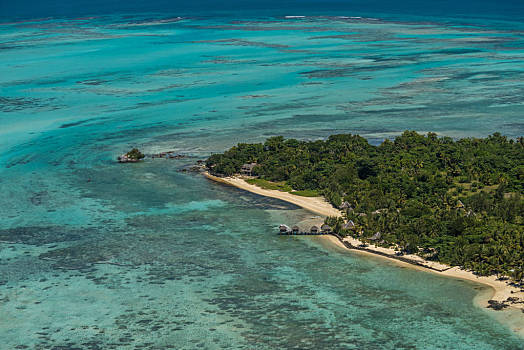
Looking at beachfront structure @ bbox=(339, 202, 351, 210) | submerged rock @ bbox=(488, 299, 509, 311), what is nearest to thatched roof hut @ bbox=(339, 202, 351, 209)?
beachfront structure @ bbox=(339, 202, 351, 210)

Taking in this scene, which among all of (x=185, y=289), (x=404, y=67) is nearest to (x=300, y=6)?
(x=404, y=67)

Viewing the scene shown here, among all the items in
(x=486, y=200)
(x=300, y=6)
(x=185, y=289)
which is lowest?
(x=185, y=289)

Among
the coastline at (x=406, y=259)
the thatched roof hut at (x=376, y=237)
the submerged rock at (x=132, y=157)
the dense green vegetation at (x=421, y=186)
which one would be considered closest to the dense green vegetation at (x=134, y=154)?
the submerged rock at (x=132, y=157)

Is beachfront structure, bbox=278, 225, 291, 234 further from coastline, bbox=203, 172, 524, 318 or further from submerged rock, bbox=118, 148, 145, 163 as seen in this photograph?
submerged rock, bbox=118, 148, 145, 163

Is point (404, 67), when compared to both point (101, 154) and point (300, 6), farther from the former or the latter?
point (300, 6)

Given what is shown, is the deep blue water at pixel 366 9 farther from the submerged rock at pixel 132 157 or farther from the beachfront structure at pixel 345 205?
the beachfront structure at pixel 345 205

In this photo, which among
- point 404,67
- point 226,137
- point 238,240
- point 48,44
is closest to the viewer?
point 238,240
